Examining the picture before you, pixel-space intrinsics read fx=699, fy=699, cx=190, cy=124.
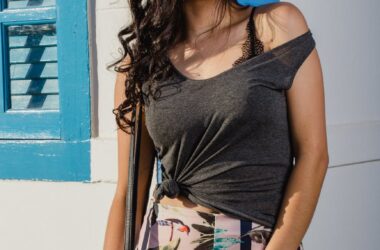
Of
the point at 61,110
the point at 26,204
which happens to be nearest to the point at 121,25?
the point at 61,110

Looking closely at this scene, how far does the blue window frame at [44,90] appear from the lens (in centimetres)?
287

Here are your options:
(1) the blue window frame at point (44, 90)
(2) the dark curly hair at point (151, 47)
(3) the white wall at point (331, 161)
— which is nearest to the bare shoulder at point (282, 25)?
(2) the dark curly hair at point (151, 47)

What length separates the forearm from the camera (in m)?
1.60

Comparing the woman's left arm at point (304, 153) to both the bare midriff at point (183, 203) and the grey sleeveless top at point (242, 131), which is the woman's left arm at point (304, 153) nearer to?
the grey sleeveless top at point (242, 131)

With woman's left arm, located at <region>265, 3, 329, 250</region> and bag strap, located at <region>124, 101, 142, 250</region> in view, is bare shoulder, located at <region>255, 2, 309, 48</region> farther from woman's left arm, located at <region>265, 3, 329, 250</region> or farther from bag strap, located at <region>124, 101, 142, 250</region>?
bag strap, located at <region>124, 101, 142, 250</region>

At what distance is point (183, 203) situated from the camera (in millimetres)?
1742

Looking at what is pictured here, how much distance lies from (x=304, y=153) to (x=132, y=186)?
49 centimetres

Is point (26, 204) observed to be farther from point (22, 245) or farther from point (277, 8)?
point (277, 8)

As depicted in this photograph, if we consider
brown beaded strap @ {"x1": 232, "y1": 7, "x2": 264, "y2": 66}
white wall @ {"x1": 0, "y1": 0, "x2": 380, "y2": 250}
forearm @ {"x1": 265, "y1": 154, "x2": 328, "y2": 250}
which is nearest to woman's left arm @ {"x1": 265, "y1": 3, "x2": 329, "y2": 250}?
forearm @ {"x1": 265, "y1": 154, "x2": 328, "y2": 250}

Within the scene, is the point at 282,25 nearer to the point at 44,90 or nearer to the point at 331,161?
the point at 331,161

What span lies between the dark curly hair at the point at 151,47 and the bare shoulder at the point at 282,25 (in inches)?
5.2

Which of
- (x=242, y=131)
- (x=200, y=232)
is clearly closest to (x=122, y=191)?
(x=200, y=232)

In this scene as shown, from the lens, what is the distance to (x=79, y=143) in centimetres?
288

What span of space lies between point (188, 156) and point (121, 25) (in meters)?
1.22
